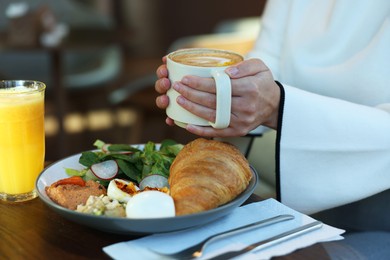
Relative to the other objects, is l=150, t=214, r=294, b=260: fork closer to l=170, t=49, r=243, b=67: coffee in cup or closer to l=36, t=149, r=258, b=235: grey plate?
l=36, t=149, r=258, b=235: grey plate

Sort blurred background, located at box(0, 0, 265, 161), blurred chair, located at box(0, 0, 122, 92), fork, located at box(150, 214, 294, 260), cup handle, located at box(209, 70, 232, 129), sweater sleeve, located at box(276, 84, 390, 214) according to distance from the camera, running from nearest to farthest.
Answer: fork, located at box(150, 214, 294, 260) → cup handle, located at box(209, 70, 232, 129) → sweater sleeve, located at box(276, 84, 390, 214) → blurred background, located at box(0, 0, 265, 161) → blurred chair, located at box(0, 0, 122, 92)

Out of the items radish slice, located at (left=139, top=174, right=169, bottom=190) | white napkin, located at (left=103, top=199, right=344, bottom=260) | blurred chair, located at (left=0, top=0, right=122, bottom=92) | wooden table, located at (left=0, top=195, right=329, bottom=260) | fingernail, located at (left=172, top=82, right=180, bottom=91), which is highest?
fingernail, located at (left=172, top=82, right=180, bottom=91)

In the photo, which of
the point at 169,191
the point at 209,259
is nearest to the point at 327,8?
the point at 169,191

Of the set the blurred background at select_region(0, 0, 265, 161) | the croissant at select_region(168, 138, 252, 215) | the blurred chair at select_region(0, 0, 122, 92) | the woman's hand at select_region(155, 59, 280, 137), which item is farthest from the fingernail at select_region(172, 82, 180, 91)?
the blurred chair at select_region(0, 0, 122, 92)

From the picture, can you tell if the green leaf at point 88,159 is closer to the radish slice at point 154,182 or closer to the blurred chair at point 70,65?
the radish slice at point 154,182

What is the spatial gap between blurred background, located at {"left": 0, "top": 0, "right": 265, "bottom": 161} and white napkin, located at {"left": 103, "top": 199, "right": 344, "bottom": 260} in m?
2.27

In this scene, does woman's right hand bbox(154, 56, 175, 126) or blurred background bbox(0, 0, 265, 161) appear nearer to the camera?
woman's right hand bbox(154, 56, 175, 126)

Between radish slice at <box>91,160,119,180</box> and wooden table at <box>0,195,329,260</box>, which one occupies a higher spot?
radish slice at <box>91,160,119,180</box>

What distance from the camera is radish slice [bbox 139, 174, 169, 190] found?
1.08m

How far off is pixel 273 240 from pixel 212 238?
96mm

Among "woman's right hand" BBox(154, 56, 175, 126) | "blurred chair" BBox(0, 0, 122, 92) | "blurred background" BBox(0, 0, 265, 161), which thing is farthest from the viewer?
"blurred chair" BBox(0, 0, 122, 92)

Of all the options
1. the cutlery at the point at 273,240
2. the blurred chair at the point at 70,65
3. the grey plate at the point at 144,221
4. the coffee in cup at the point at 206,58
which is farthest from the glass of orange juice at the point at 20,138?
the blurred chair at the point at 70,65

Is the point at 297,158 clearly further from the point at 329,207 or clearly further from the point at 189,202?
the point at 189,202

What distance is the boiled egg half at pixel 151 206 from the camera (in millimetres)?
894
